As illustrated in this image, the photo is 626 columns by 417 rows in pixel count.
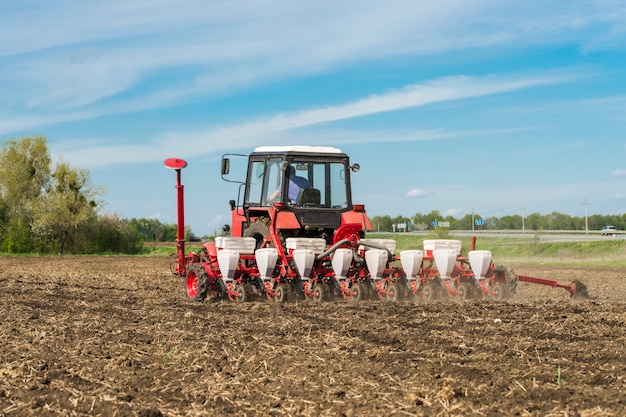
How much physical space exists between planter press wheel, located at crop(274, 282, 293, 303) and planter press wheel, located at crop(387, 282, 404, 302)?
1575mm

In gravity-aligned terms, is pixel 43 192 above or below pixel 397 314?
above

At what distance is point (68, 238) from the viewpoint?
164 ft

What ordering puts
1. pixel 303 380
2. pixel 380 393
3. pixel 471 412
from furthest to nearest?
pixel 303 380 → pixel 380 393 → pixel 471 412

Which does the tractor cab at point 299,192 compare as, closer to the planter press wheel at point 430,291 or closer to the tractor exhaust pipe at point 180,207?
the tractor exhaust pipe at point 180,207

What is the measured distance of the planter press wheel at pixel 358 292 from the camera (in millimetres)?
11828

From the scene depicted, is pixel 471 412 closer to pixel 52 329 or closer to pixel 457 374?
pixel 457 374

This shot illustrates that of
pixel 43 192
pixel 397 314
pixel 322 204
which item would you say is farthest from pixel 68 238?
pixel 397 314

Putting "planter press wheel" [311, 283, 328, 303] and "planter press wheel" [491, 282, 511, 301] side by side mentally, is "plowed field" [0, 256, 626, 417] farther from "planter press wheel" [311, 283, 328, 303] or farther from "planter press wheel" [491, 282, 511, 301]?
"planter press wheel" [491, 282, 511, 301]

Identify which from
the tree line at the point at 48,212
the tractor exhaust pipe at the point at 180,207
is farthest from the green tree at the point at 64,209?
the tractor exhaust pipe at the point at 180,207

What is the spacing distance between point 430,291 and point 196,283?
13.5ft

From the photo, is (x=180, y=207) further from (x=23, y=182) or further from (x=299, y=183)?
(x=23, y=182)

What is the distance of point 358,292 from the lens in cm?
1183

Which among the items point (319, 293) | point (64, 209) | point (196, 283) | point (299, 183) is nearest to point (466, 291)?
point (319, 293)

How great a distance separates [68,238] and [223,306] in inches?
1627
